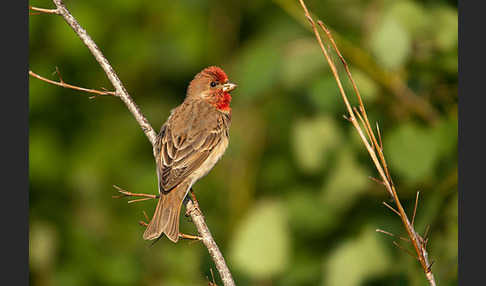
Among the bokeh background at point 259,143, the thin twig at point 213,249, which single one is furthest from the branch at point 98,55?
the bokeh background at point 259,143

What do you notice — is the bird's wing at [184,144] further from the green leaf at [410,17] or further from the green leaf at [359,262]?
the green leaf at [410,17]

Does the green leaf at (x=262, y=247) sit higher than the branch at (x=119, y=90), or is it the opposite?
the branch at (x=119, y=90)

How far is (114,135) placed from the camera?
8633 mm

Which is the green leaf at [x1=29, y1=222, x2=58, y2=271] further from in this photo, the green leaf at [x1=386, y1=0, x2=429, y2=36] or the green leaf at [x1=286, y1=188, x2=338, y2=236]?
the green leaf at [x1=386, y1=0, x2=429, y2=36]

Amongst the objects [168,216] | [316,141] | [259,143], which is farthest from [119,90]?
[259,143]

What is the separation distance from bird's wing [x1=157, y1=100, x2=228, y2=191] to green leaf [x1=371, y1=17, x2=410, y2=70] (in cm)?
146

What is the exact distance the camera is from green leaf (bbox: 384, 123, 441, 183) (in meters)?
4.86

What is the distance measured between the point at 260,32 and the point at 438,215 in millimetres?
3568

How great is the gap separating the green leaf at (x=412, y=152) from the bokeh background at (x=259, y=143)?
0.01 m

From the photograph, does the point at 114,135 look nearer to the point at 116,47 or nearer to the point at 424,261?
the point at 116,47

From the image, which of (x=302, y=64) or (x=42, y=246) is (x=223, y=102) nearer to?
(x=302, y=64)

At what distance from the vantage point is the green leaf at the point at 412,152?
191 inches

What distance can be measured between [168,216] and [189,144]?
82cm

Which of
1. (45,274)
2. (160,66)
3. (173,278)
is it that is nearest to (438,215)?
(173,278)
